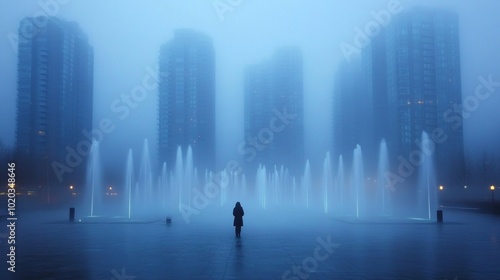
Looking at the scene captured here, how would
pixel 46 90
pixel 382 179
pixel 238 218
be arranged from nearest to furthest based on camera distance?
pixel 238 218, pixel 382 179, pixel 46 90

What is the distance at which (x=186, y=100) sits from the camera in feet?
377

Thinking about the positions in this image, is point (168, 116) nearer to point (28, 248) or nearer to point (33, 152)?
point (33, 152)

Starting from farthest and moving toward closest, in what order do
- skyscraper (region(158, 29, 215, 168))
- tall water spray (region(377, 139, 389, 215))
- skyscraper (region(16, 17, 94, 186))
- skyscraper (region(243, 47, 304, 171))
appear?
skyscraper (region(243, 47, 304, 171)) < skyscraper (region(158, 29, 215, 168)) < skyscraper (region(16, 17, 94, 186)) < tall water spray (region(377, 139, 389, 215))

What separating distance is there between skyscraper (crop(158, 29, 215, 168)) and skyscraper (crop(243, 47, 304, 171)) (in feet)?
52.1

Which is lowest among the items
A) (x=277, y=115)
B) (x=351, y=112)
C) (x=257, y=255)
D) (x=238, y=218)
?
(x=257, y=255)

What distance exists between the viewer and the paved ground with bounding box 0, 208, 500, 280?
11969mm

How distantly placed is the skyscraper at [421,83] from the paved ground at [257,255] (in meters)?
68.9

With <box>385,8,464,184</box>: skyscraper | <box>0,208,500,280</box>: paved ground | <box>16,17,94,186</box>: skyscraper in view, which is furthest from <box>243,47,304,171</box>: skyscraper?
<box>0,208,500,280</box>: paved ground

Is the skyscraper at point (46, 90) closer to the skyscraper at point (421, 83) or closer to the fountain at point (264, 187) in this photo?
the fountain at point (264, 187)

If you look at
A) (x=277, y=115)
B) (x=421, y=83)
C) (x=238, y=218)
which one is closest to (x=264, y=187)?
(x=421, y=83)

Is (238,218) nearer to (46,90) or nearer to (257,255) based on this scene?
(257,255)

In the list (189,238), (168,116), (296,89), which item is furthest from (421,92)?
(189,238)

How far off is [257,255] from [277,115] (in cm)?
11601

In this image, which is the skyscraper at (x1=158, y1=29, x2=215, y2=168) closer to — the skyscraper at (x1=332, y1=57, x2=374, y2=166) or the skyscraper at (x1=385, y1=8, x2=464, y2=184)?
the skyscraper at (x1=332, y1=57, x2=374, y2=166)
